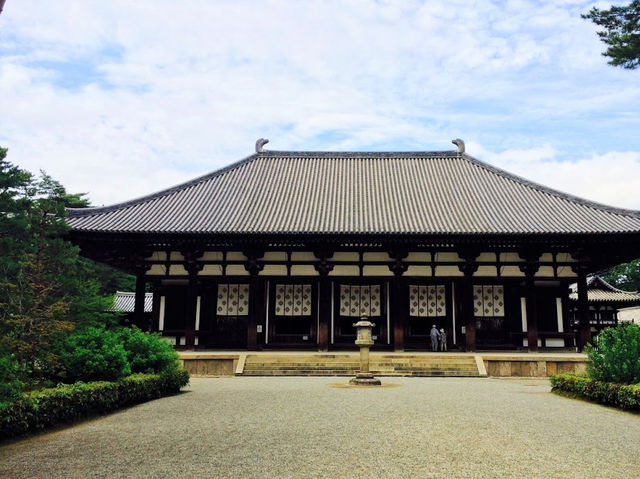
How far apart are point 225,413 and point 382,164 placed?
19712 millimetres

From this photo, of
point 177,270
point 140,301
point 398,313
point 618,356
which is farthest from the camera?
point 177,270

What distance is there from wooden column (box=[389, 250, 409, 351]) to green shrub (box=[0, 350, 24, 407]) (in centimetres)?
1387

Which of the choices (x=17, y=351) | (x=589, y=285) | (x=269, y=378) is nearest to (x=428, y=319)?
(x=269, y=378)

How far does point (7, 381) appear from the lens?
676 cm

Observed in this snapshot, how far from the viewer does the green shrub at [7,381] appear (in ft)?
21.4

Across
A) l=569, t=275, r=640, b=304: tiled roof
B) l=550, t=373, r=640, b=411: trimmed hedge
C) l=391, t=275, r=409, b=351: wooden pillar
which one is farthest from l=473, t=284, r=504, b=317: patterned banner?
l=569, t=275, r=640, b=304: tiled roof

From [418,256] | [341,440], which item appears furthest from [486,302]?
[341,440]

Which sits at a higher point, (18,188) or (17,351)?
(18,188)

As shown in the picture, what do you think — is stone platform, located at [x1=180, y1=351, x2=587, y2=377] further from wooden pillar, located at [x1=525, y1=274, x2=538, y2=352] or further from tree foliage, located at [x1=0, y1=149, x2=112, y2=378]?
tree foliage, located at [x1=0, y1=149, x2=112, y2=378]

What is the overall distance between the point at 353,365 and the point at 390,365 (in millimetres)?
1158

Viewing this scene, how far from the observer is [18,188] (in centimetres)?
3192

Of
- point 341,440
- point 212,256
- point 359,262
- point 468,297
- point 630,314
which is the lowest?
point 341,440

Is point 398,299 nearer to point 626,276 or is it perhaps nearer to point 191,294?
point 191,294

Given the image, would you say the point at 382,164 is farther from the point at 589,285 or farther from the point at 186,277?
the point at 589,285
